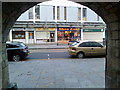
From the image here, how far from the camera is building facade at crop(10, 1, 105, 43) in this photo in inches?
1009

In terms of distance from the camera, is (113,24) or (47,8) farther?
(47,8)

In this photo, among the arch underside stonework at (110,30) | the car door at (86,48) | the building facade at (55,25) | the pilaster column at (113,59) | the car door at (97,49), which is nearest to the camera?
the arch underside stonework at (110,30)

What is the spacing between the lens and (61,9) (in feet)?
87.8

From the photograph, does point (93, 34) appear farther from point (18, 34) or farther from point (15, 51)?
point (15, 51)

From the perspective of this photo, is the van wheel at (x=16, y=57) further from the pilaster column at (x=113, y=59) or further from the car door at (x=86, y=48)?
the pilaster column at (x=113, y=59)

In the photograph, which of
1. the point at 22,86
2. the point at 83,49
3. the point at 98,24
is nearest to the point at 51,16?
the point at 98,24

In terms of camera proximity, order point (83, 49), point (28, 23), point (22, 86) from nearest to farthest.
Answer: point (22, 86) < point (83, 49) < point (28, 23)

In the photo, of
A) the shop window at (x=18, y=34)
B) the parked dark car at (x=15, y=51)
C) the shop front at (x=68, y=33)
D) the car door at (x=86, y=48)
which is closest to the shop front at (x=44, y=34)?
the shop front at (x=68, y=33)

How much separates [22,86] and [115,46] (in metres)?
3.63

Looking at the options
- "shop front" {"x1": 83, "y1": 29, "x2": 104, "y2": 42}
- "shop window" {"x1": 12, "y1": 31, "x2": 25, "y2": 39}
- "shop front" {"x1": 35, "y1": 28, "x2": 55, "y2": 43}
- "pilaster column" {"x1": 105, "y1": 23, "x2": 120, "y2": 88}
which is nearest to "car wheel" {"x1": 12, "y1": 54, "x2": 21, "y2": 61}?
"pilaster column" {"x1": 105, "y1": 23, "x2": 120, "y2": 88}

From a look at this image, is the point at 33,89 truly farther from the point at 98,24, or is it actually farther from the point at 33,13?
the point at 98,24

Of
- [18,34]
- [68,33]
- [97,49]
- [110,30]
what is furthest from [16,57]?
[68,33]

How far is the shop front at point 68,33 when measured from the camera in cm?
2633

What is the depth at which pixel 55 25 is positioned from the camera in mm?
25641
